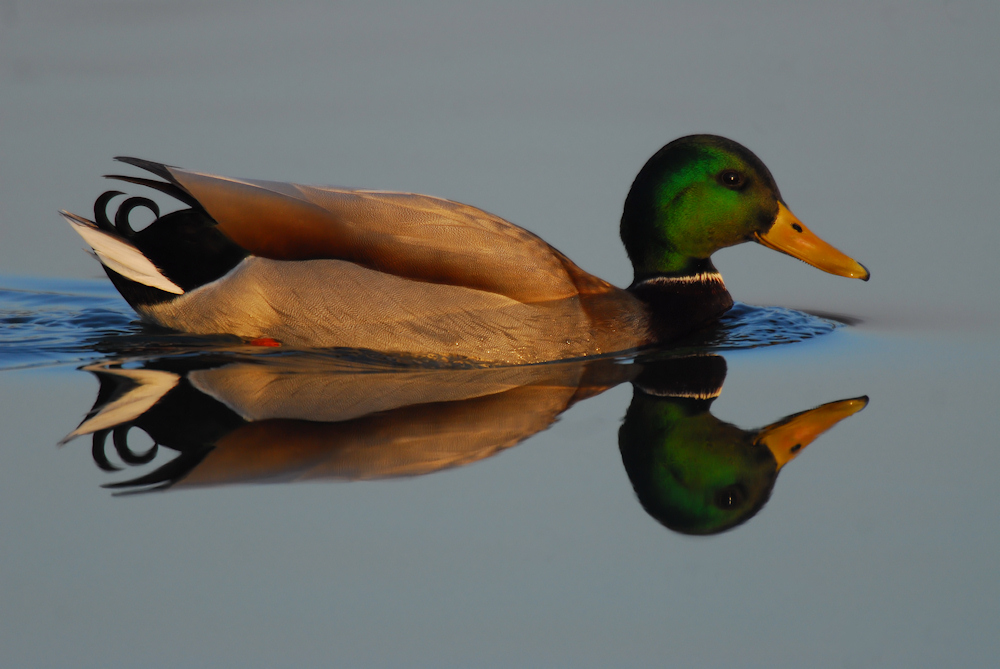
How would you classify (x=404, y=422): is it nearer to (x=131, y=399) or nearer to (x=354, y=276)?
(x=354, y=276)

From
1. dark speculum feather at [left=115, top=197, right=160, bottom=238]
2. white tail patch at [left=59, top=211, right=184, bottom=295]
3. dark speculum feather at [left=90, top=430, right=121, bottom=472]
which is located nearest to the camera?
dark speculum feather at [left=90, top=430, right=121, bottom=472]

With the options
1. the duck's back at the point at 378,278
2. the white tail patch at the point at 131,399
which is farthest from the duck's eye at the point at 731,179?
the white tail patch at the point at 131,399

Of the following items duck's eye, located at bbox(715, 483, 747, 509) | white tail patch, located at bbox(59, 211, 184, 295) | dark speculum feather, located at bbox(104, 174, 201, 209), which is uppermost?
dark speculum feather, located at bbox(104, 174, 201, 209)

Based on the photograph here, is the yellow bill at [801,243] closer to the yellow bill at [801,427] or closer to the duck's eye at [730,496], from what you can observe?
the yellow bill at [801,427]

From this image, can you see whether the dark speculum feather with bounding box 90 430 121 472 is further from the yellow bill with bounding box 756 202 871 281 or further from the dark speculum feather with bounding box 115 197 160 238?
the yellow bill with bounding box 756 202 871 281

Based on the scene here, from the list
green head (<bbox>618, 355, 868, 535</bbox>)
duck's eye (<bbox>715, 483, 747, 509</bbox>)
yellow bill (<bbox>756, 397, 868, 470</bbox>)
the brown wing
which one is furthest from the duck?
duck's eye (<bbox>715, 483, 747, 509</bbox>)

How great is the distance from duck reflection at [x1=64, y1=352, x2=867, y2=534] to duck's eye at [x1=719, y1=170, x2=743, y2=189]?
1082 millimetres

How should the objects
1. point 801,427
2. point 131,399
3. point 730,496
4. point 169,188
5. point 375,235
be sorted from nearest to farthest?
point 730,496 < point 801,427 < point 131,399 < point 375,235 < point 169,188

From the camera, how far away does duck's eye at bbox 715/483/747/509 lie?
179 inches

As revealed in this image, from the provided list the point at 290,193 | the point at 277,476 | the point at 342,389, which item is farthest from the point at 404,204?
the point at 277,476

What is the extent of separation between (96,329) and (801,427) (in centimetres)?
410

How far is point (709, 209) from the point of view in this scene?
6.77 metres

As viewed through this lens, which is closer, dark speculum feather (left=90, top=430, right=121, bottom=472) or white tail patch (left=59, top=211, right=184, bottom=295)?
dark speculum feather (left=90, top=430, right=121, bottom=472)

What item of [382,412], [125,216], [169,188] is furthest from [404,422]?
[125,216]
